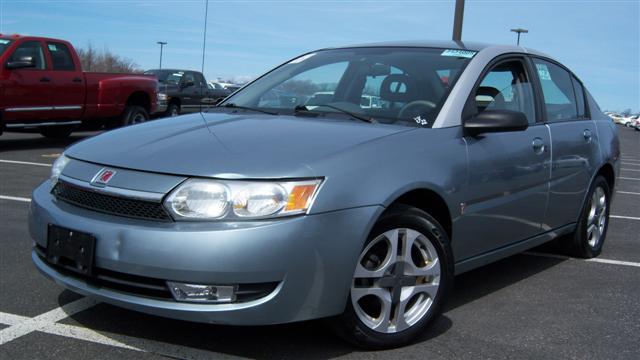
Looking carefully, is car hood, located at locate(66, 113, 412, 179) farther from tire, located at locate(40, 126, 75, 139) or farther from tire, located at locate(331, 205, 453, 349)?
tire, located at locate(40, 126, 75, 139)

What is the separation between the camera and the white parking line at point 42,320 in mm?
3235

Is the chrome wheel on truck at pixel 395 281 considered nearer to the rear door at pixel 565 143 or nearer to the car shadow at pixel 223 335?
the car shadow at pixel 223 335

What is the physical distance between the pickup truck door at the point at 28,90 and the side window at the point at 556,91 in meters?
8.83

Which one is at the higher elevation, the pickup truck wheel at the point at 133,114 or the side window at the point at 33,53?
the side window at the point at 33,53

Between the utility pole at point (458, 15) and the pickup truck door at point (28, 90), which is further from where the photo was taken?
the utility pole at point (458, 15)

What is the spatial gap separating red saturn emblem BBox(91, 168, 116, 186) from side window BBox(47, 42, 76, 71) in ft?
31.2

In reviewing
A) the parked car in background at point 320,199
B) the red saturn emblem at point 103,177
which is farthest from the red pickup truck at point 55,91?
the red saturn emblem at point 103,177

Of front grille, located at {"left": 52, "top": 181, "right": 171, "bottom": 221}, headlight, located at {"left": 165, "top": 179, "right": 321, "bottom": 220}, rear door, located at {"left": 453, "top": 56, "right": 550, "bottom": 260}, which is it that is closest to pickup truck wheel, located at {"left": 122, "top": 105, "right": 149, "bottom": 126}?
rear door, located at {"left": 453, "top": 56, "right": 550, "bottom": 260}

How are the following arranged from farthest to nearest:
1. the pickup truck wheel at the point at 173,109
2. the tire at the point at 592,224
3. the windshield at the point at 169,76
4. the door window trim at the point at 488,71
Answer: the windshield at the point at 169,76 → the pickup truck wheel at the point at 173,109 → the tire at the point at 592,224 → the door window trim at the point at 488,71

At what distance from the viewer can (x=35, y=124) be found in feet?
37.8

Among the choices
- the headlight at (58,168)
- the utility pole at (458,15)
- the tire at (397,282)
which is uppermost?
the utility pole at (458,15)

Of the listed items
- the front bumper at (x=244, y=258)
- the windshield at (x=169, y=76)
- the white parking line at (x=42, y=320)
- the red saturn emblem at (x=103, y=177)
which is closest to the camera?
the front bumper at (x=244, y=258)

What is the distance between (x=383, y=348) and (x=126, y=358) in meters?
1.16

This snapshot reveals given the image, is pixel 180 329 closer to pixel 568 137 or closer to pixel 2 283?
pixel 2 283
